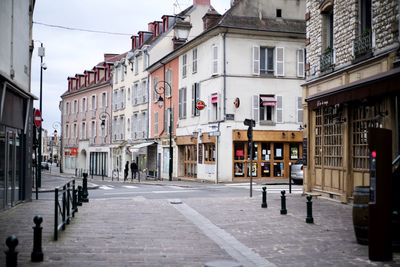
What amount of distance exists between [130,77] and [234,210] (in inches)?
1402

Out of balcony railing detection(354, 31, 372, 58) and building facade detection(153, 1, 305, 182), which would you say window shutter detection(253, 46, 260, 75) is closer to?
building facade detection(153, 1, 305, 182)

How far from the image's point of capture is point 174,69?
3831 cm

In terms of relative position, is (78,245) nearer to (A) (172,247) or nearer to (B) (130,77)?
(A) (172,247)

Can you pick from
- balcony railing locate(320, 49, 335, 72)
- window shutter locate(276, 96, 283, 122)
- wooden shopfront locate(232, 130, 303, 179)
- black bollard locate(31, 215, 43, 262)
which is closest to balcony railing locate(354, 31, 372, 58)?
balcony railing locate(320, 49, 335, 72)

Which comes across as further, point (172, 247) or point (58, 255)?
point (172, 247)

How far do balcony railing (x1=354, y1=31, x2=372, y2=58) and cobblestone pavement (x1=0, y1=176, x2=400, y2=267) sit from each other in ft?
14.2

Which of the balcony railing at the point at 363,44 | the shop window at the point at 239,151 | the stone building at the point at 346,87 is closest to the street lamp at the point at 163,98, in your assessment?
the shop window at the point at 239,151

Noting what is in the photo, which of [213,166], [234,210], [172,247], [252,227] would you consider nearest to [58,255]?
[172,247]

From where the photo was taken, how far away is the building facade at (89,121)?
181 ft

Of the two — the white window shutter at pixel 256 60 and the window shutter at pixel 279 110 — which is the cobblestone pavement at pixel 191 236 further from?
the white window shutter at pixel 256 60

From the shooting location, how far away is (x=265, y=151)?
3153 centimetres

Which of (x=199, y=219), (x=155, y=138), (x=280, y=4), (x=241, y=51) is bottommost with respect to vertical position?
(x=199, y=219)

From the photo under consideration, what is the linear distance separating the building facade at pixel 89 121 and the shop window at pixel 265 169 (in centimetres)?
2361

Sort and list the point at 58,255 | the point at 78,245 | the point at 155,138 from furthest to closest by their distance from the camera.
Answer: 1. the point at 155,138
2. the point at 78,245
3. the point at 58,255
